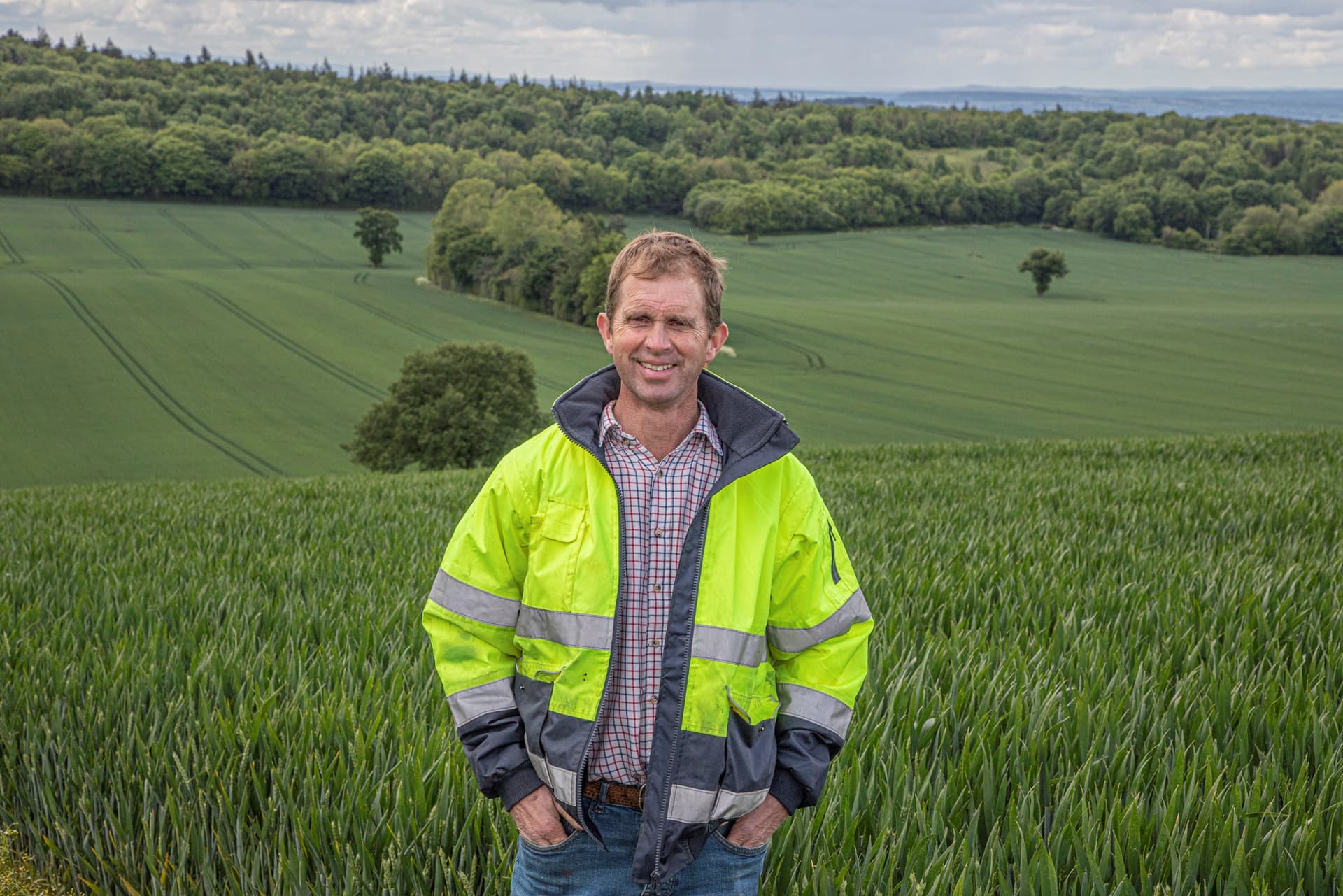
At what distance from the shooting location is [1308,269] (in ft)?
285

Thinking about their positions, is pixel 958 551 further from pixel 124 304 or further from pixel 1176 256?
pixel 1176 256

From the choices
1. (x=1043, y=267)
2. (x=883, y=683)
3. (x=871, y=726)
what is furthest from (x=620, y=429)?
(x=1043, y=267)

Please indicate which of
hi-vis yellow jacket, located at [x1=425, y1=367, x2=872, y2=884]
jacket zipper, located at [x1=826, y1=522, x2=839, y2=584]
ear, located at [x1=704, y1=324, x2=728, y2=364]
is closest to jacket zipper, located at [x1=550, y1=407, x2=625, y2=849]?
hi-vis yellow jacket, located at [x1=425, y1=367, x2=872, y2=884]

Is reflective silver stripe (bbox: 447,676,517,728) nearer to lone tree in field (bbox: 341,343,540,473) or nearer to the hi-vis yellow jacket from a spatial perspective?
the hi-vis yellow jacket

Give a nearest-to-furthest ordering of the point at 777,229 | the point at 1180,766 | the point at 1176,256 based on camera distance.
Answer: the point at 1180,766 < the point at 1176,256 < the point at 777,229

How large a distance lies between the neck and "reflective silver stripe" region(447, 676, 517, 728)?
0.66 metres

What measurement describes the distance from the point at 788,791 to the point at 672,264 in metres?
1.26

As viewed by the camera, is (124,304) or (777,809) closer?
(777,809)

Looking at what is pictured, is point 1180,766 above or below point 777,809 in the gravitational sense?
below

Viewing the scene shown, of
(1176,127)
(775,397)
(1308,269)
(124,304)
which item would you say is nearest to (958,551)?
(775,397)

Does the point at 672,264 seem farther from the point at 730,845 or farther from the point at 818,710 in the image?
the point at 730,845

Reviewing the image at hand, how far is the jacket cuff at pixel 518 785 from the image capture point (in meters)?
2.31

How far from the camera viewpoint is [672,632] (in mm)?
2342

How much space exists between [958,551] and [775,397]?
37.6 meters
